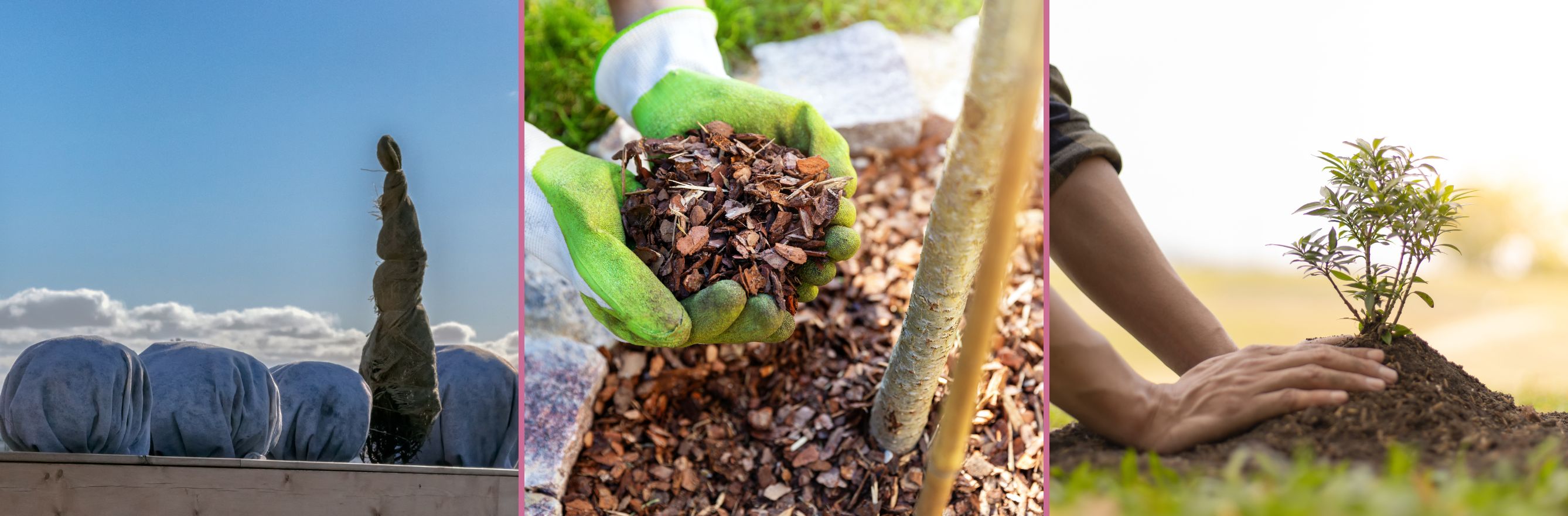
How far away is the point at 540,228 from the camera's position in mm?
1428

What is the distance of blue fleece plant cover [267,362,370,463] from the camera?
4.47 ft

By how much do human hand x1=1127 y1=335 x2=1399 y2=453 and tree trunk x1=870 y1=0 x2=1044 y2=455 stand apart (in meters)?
0.33

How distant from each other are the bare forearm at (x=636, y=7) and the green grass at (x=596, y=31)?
0.33 m

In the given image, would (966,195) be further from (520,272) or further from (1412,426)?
(520,272)

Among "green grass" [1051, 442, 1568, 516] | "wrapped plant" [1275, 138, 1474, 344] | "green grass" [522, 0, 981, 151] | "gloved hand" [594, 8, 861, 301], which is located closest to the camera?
"green grass" [1051, 442, 1568, 516]

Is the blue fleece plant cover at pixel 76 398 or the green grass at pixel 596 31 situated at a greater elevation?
the green grass at pixel 596 31

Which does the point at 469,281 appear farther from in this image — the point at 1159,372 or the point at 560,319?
the point at 1159,372

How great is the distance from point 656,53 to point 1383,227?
4.52ft

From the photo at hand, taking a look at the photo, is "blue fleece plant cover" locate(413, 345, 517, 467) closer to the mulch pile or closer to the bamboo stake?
the mulch pile

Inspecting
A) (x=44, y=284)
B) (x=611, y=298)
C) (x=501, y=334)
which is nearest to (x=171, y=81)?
(x=44, y=284)

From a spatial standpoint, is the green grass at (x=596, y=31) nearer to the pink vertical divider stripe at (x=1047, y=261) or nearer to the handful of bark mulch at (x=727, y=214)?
the handful of bark mulch at (x=727, y=214)

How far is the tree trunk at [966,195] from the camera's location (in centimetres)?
79

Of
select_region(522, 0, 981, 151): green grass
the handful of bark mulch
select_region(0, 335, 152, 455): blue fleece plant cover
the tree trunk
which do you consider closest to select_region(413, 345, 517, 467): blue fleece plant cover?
the handful of bark mulch

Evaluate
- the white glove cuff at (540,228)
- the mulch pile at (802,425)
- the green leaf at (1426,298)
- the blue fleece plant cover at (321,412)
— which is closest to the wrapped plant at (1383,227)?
the green leaf at (1426,298)
